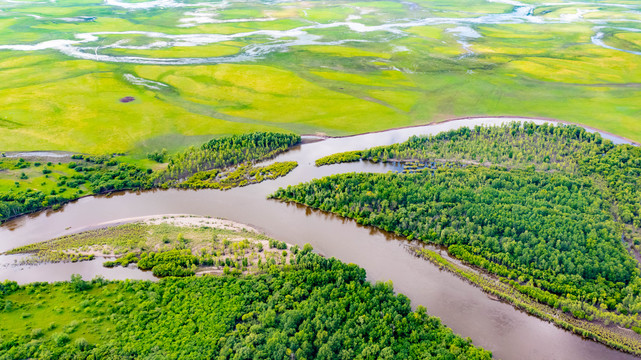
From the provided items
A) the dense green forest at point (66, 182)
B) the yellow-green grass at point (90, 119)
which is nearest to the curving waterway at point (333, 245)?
the dense green forest at point (66, 182)

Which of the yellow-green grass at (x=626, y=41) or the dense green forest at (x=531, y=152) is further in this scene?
the yellow-green grass at (x=626, y=41)

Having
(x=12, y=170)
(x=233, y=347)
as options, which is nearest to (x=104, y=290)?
(x=233, y=347)

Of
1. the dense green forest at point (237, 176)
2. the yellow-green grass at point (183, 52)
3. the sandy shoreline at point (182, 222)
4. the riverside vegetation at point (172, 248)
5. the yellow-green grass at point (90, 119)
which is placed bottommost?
the riverside vegetation at point (172, 248)

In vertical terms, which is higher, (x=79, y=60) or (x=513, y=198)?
(x=79, y=60)

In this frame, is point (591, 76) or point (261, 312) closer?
point (261, 312)

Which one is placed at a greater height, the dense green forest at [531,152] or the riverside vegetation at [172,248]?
the dense green forest at [531,152]

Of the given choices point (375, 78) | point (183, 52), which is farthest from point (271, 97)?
point (183, 52)

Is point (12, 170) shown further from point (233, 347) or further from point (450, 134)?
point (450, 134)

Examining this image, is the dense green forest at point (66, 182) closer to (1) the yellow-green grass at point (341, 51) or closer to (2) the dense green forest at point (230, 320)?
(2) the dense green forest at point (230, 320)
